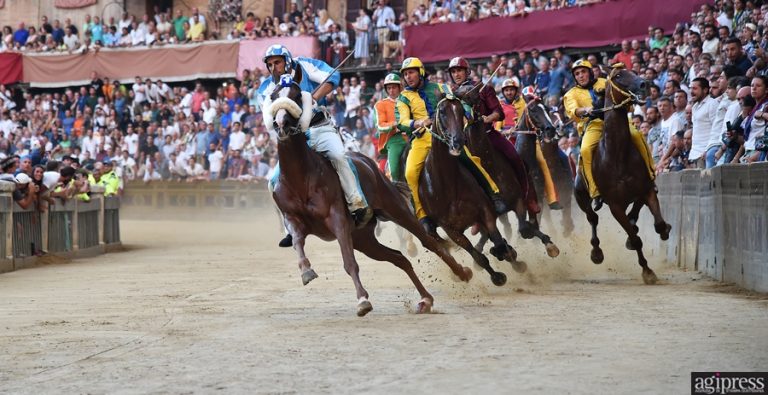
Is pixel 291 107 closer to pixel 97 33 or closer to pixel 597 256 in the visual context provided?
pixel 597 256

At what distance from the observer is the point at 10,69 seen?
43531mm

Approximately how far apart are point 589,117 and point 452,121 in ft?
9.73

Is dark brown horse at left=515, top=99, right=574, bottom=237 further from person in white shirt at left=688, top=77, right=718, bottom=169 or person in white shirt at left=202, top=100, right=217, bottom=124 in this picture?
person in white shirt at left=202, top=100, right=217, bottom=124

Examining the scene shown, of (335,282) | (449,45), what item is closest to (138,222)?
(449,45)

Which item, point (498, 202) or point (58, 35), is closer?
point (498, 202)

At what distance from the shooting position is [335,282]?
14.3 metres

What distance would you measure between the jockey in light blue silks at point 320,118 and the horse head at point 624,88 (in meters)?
3.71

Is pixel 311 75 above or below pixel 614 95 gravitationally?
above

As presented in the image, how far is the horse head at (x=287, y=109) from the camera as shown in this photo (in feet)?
33.0

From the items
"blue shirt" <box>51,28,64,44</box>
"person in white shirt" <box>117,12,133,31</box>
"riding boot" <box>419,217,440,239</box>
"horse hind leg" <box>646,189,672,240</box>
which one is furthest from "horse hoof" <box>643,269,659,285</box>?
"blue shirt" <box>51,28,64,44</box>

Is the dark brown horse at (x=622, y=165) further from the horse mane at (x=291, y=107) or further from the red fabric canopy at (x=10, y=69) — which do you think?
the red fabric canopy at (x=10, y=69)

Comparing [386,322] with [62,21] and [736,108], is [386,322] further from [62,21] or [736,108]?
[62,21]

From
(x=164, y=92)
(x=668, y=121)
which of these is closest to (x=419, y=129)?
(x=668, y=121)

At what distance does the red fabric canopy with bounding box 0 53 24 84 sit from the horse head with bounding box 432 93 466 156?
34.7 metres
